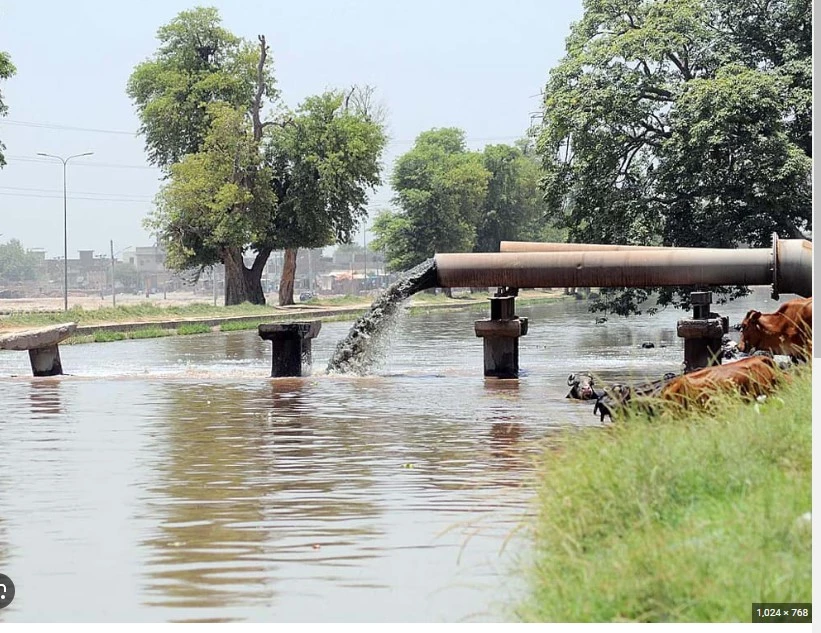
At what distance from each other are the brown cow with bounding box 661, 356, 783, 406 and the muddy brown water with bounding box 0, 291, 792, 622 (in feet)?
3.24

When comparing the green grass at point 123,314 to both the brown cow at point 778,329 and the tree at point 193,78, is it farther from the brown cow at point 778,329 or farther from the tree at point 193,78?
the brown cow at point 778,329

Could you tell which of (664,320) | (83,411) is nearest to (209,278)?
(664,320)

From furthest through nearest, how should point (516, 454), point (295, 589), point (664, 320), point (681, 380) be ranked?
point (664, 320), point (516, 454), point (681, 380), point (295, 589)

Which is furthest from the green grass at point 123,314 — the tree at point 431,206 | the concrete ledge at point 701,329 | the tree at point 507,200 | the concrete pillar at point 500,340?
the tree at point 507,200

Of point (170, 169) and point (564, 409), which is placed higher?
point (170, 169)

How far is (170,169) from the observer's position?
54250mm

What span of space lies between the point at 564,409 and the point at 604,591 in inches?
288

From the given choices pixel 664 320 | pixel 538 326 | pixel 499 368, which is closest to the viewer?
pixel 499 368

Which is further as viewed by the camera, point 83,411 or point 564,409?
point 83,411

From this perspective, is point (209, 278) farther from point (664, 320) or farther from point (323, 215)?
point (664, 320)

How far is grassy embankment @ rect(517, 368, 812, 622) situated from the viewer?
15.7 feet

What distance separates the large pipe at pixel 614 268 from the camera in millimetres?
14570

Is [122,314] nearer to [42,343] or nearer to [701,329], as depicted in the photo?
[42,343]

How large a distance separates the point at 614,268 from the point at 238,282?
39.6m
